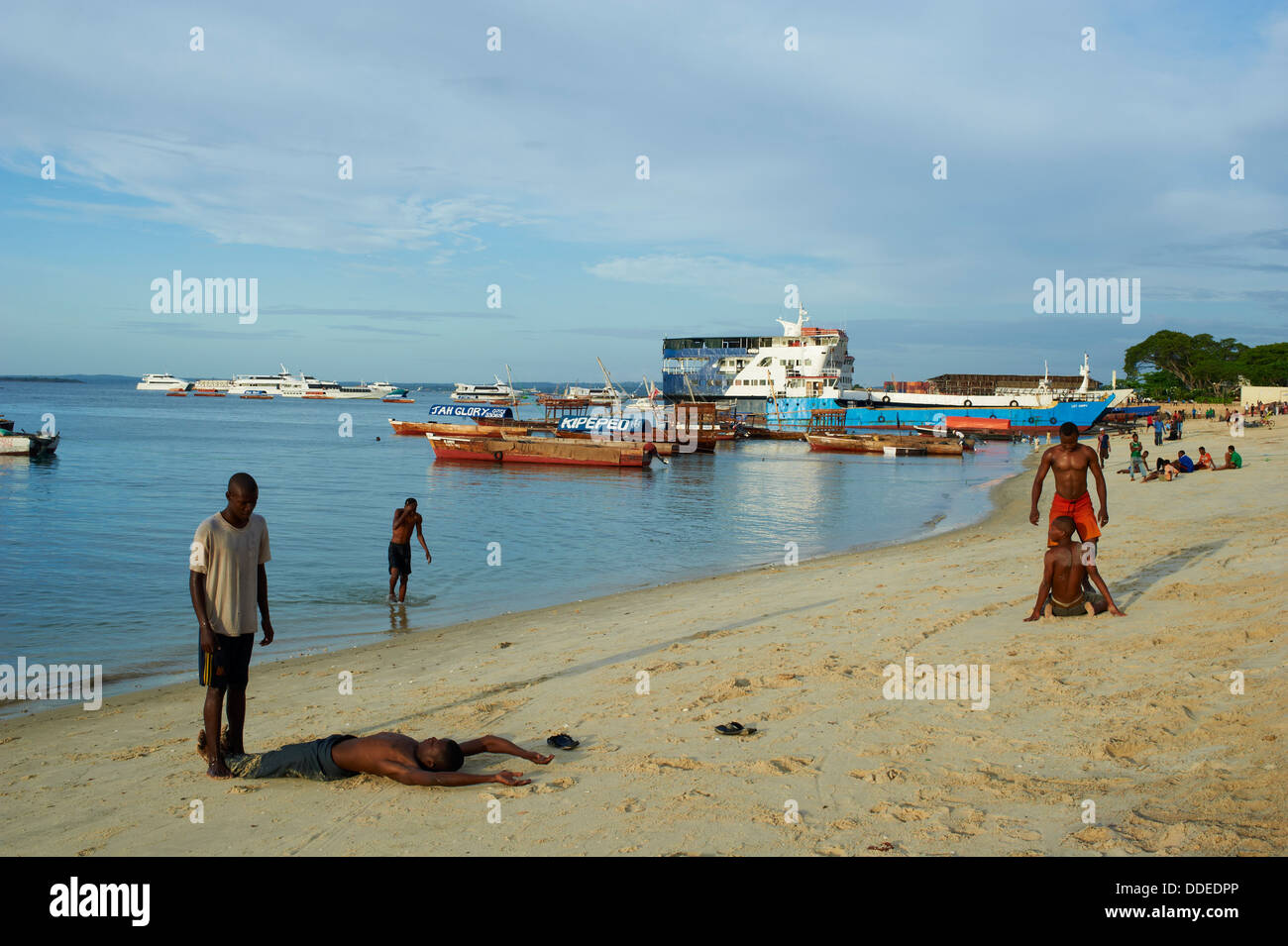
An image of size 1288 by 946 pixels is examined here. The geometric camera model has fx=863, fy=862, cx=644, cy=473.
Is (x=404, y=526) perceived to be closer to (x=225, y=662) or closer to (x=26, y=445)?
(x=225, y=662)

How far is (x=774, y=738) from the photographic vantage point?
559 centimetres

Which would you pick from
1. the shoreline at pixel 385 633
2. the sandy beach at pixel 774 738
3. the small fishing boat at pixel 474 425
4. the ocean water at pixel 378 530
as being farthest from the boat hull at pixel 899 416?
the sandy beach at pixel 774 738

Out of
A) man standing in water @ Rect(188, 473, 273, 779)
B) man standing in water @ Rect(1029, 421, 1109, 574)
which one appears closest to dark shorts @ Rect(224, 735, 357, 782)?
man standing in water @ Rect(188, 473, 273, 779)

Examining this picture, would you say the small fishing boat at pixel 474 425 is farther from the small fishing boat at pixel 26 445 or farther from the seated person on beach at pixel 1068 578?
the seated person on beach at pixel 1068 578

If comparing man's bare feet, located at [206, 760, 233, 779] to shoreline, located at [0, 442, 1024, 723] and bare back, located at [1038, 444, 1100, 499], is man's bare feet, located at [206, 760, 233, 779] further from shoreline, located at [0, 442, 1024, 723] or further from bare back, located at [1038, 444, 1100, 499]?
bare back, located at [1038, 444, 1100, 499]

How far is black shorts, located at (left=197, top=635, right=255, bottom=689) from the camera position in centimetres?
526

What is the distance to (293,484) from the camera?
111ft

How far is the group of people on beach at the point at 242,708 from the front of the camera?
4.95m

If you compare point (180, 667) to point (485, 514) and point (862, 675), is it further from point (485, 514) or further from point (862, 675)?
point (485, 514)

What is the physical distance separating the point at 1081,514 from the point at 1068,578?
0.65 m

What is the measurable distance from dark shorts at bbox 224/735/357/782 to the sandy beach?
0.07 metres

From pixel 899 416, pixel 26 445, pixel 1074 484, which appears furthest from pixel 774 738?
pixel 899 416
